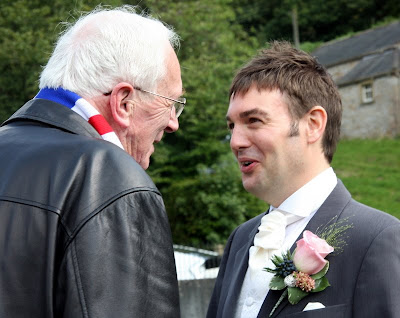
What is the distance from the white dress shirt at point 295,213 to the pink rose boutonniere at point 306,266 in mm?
150

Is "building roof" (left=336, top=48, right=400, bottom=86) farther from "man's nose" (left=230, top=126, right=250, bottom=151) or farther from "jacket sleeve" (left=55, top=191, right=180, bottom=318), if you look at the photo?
"jacket sleeve" (left=55, top=191, right=180, bottom=318)

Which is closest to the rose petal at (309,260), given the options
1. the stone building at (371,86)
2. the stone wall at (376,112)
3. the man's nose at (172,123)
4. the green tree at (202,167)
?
the man's nose at (172,123)

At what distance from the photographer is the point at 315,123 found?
3268mm

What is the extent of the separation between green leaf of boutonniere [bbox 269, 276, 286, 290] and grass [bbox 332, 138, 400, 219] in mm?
22044

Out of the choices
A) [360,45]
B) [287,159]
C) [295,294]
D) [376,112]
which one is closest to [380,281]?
[295,294]

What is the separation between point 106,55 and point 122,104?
19 centimetres

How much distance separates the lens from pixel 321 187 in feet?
10.5

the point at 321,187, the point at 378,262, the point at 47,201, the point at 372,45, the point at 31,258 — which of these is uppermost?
the point at 47,201

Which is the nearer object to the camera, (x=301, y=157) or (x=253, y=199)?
(x=301, y=157)

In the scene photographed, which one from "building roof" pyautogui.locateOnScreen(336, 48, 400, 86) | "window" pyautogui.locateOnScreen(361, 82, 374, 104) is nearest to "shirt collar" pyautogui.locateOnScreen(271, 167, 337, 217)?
"building roof" pyautogui.locateOnScreen(336, 48, 400, 86)

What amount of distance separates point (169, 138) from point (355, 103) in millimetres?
26209

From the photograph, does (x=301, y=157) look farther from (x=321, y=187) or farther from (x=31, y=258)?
(x=31, y=258)

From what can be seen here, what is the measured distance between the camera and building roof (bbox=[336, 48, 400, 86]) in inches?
1621

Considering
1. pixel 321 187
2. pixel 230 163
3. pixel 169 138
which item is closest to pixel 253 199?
pixel 230 163
